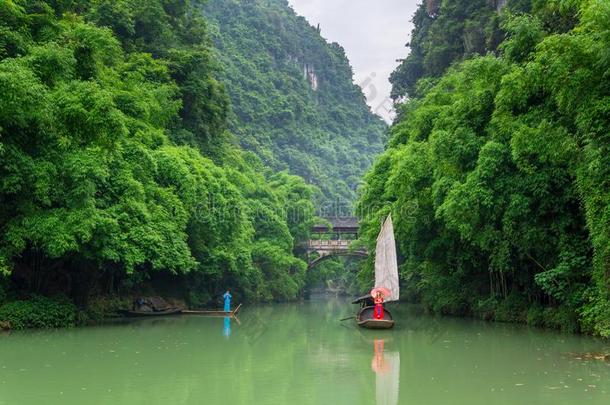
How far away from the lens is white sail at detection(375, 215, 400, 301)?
19.5 m

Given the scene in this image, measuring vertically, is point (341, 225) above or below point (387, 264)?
above

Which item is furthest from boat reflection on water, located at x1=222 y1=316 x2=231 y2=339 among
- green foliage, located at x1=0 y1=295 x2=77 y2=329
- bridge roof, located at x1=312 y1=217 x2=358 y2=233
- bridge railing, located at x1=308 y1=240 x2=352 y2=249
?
bridge roof, located at x1=312 y1=217 x2=358 y2=233

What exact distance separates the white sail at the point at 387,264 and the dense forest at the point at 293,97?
4785 centimetres

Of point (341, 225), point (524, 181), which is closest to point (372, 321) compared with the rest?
point (524, 181)

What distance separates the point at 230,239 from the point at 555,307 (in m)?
15.3

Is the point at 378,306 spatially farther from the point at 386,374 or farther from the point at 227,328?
the point at 386,374

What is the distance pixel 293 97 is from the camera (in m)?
93.3

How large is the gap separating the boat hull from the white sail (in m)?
A: 0.60

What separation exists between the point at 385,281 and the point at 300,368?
902 cm

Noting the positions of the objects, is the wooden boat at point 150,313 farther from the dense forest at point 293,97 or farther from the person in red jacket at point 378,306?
the dense forest at point 293,97

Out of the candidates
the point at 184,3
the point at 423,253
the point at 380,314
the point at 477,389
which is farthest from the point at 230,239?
the point at 477,389

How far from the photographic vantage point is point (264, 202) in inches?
1603

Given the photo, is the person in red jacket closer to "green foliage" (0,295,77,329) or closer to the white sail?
the white sail

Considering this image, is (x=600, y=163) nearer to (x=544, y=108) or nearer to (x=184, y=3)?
(x=544, y=108)
